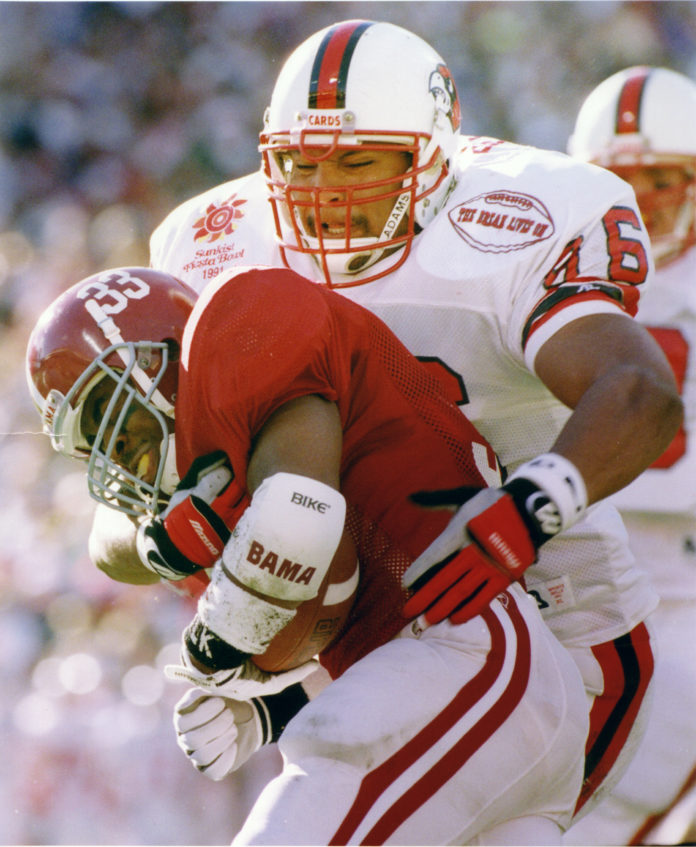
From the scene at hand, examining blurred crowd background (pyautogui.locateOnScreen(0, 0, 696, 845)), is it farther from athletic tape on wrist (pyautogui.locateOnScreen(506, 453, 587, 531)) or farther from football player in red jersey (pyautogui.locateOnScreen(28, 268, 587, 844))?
athletic tape on wrist (pyautogui.locateOnScreen(506, 453, 587, 531))

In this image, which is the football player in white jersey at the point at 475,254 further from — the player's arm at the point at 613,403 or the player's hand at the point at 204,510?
the player's hand at the point at 204,510

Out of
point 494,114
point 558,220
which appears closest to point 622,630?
point 558,220

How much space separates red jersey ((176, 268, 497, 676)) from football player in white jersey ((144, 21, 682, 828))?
19 centimetres

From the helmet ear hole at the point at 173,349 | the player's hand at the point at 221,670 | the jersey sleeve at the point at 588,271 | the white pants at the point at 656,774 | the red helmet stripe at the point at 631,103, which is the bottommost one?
the white pants at the point at 656,774

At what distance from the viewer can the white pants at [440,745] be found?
1228 mm

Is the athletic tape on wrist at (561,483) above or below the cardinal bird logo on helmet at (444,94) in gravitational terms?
below

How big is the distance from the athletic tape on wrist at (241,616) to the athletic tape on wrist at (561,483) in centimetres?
31

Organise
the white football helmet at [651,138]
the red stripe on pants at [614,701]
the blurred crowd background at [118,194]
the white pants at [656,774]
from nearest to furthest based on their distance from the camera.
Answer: the red stripe on pants at [614,701], the white pants at [656,774], the white football helmet at [651,138], the blurred crowd background at [118,194]

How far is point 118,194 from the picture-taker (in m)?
4.22

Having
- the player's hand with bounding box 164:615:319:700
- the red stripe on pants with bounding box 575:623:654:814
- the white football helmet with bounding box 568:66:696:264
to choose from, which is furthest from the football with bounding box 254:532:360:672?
the white football helmet with bounding box 568:66:696:264

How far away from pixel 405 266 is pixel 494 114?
2479 mm

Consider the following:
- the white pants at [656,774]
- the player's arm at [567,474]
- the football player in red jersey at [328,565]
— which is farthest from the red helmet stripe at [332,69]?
the white pants at [656,774]

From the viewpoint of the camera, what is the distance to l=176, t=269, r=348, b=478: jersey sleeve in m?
1.33

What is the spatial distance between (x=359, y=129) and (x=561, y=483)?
0.82m
